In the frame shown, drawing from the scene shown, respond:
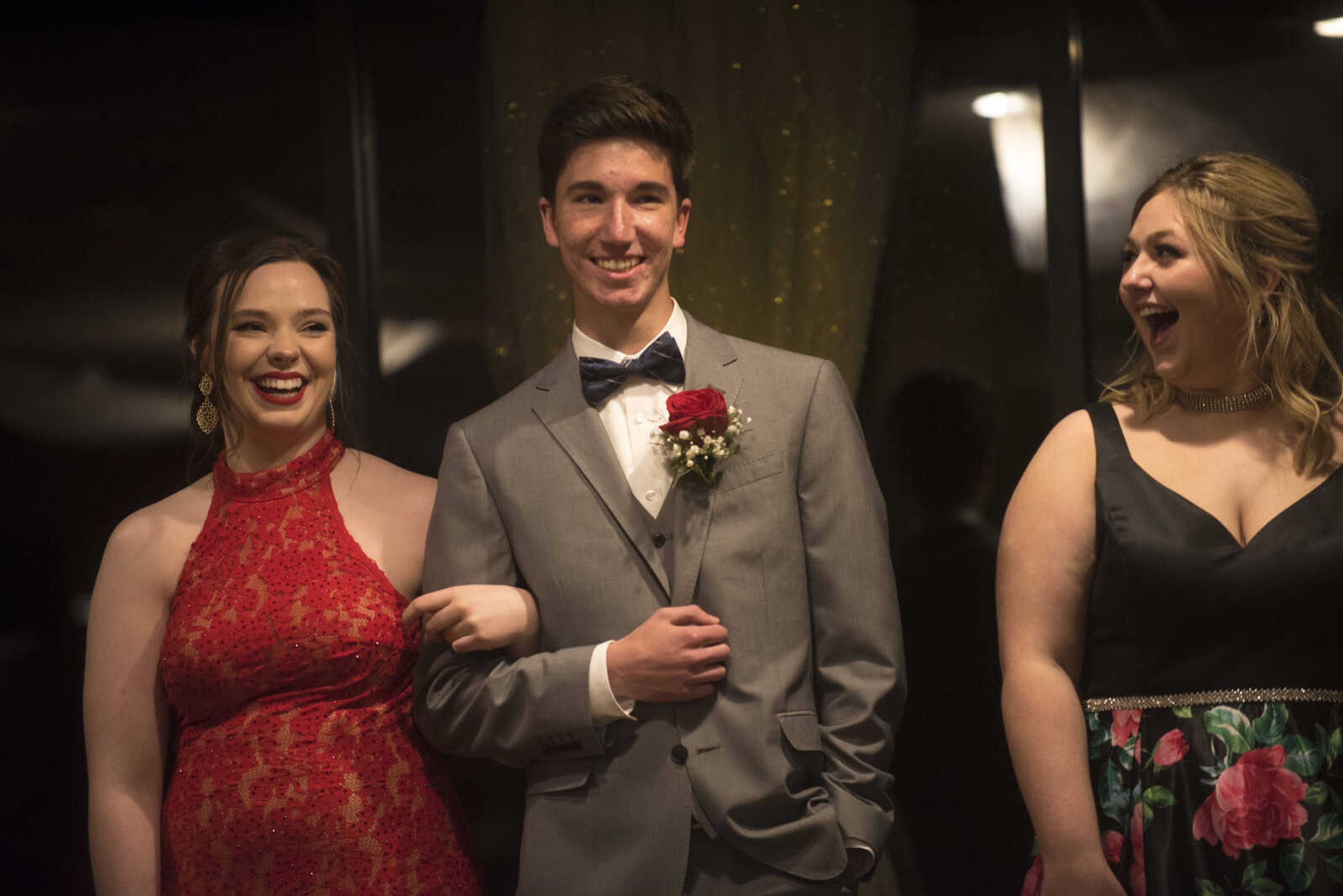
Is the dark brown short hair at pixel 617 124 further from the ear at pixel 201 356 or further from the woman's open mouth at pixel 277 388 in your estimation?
the ear at pixel 201 356

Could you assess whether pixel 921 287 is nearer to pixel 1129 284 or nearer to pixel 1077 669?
pixel 1129 284

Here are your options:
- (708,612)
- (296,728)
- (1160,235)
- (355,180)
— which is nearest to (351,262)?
(355,180)

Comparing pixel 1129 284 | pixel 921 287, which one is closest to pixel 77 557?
pixel 921 287

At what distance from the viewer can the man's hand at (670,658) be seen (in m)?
2.28

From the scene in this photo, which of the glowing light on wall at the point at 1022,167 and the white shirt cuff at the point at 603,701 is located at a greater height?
the glowing light on wall at the point at 1022,167

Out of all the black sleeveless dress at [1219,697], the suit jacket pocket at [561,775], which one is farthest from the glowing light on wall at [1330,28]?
the suit jacket pocket at [561,775]

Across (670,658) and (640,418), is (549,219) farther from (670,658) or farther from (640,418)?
(670,658)

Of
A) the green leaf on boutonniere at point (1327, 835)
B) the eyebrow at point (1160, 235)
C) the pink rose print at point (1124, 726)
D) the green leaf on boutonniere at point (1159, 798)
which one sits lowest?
the green leaf on boutonniere at point (1327, 835)

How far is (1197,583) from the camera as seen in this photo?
2.29 meters

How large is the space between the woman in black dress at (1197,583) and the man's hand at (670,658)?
1.79ft

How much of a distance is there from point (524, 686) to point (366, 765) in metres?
0.45

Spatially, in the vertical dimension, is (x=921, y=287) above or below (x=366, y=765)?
above

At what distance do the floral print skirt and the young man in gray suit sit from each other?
425 millimetres

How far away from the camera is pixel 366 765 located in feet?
8.53
